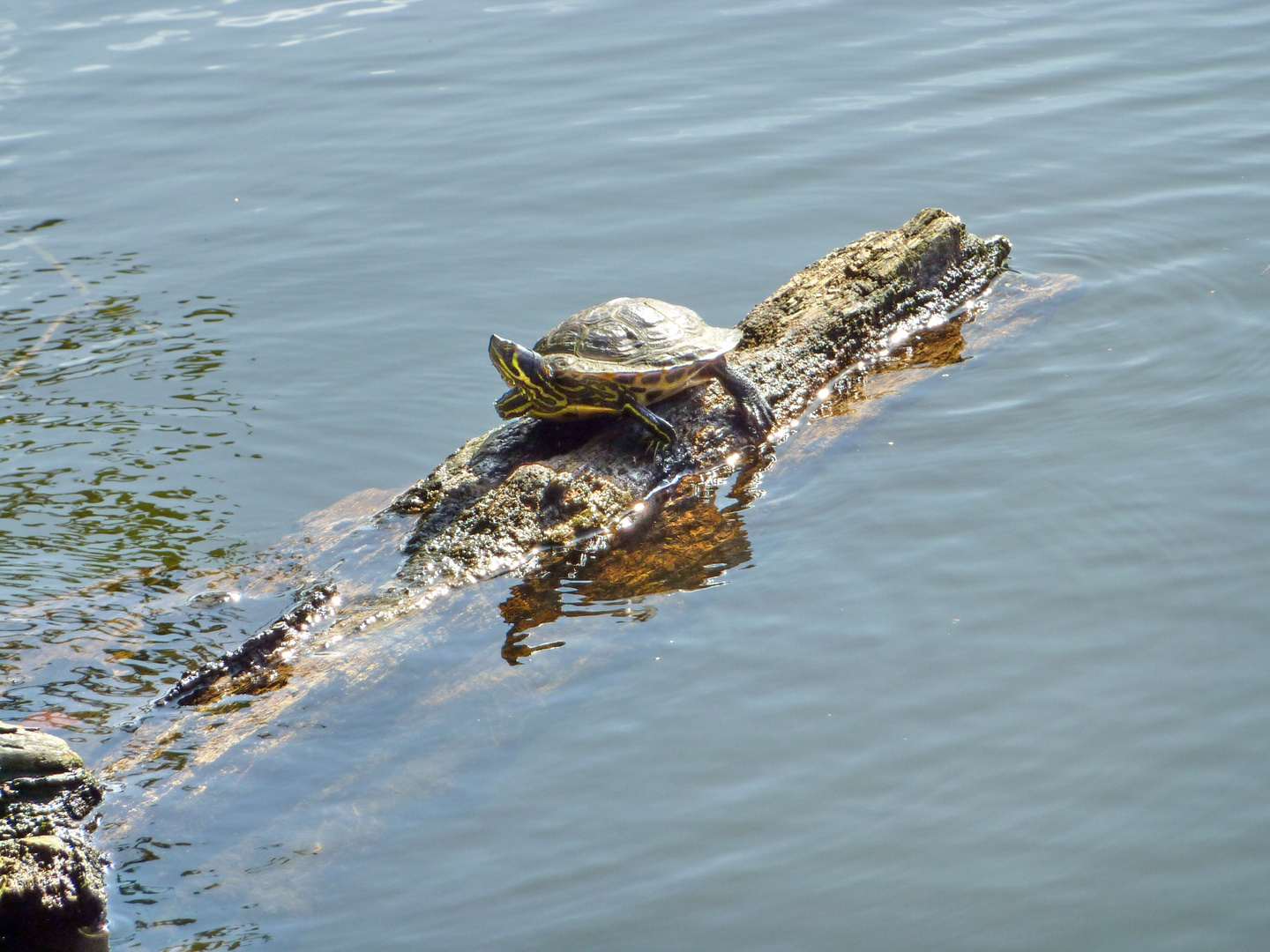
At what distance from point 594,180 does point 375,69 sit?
4.08 metres

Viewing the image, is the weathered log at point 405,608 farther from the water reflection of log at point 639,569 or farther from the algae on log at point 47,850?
the algae on log at point 47,850

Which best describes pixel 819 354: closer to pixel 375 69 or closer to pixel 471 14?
pixel 375 69

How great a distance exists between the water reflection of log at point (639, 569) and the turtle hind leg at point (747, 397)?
1.53 ft

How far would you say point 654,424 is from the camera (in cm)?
487

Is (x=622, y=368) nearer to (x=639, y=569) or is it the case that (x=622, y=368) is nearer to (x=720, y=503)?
(x=720, y=503)

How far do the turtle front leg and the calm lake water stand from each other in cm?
54

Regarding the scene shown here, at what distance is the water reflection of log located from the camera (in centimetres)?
427

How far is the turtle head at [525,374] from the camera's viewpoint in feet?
15.4

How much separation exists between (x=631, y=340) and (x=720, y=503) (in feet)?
2.62

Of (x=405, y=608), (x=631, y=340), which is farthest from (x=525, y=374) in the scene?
(x=405, y=608)

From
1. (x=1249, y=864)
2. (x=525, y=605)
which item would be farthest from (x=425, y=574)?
(x=1249, y=864)

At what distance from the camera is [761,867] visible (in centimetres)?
332

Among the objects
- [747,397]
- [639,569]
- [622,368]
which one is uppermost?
[622,368]

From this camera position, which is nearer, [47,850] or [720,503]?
[47,850]
